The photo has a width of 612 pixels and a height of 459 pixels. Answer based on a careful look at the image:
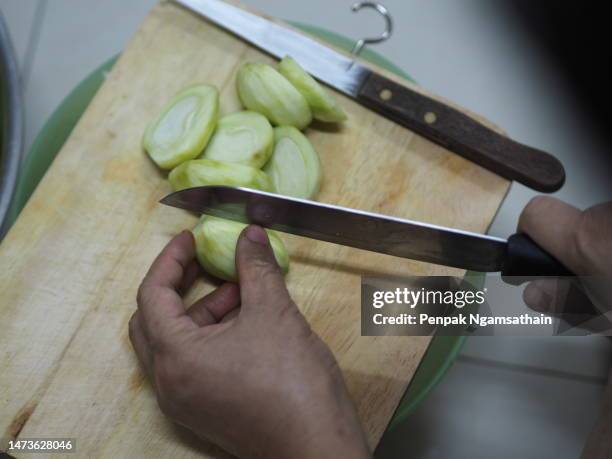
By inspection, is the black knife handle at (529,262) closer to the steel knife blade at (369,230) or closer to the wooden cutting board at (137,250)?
the steel knife blade at (369,230)

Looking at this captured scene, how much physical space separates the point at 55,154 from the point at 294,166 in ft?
1.57

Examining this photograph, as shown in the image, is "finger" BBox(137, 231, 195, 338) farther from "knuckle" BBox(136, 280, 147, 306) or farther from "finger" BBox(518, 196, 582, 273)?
"finger" BBox(518, 196, 582, 273)

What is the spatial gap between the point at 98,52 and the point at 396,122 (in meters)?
0.77

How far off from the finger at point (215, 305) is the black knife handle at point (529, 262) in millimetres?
402

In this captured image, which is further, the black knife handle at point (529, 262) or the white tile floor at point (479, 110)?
the white tile floor at point (479, 110)

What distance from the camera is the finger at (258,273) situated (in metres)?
0.81

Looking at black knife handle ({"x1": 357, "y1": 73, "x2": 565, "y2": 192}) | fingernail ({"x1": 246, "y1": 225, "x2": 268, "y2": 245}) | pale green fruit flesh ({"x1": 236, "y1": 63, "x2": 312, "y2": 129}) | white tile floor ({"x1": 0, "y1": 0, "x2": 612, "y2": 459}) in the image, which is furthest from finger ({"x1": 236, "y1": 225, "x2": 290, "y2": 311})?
white tile floor ({"x1": 0, "y1": 0, "x2": 612, "y2": 459})

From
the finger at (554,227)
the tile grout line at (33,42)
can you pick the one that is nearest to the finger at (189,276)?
the finger at (554,227)

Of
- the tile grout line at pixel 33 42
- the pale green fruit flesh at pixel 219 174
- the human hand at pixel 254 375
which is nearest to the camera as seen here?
the human hand at pixel 254 375

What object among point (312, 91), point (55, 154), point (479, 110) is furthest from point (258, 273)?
point (479, 110)

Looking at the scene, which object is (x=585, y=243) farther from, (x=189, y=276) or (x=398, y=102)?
(x=189, y=276)

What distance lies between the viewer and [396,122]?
1.09m

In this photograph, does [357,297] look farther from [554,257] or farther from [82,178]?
[82,178]

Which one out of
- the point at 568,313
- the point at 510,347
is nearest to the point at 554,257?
the point at 568,313
